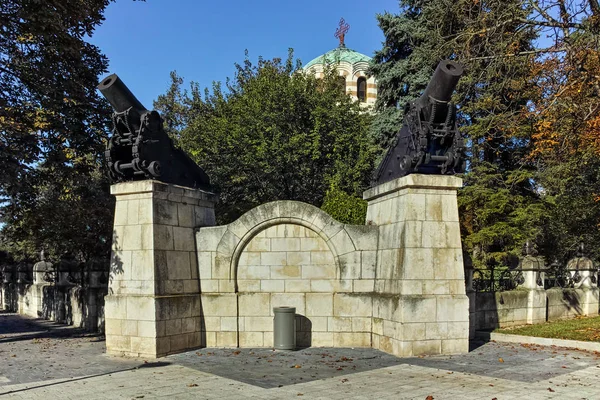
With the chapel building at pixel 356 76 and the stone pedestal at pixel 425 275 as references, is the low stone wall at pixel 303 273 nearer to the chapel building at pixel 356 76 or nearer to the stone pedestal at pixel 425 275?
the stone pedestal at pixel 425 275

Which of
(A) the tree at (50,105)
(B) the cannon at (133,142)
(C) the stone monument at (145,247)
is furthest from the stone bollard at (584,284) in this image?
(A) the tree at (50,105)

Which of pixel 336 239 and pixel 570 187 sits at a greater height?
pixel 570 187

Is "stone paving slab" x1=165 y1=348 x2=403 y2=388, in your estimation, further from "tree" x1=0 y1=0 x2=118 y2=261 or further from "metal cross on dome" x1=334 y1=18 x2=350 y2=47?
"metal cross on dome" x1=334 y1=18 x2=350 y2=47

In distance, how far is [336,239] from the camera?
11.7m

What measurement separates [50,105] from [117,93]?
456 centimetres

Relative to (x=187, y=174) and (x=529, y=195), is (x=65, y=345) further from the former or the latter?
(x=529, y=195)

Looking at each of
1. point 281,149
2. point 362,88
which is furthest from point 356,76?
point 281,149

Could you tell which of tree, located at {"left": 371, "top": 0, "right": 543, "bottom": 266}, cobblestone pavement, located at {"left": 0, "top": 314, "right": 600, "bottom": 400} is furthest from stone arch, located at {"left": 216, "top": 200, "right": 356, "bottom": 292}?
tree, located at {"left": 371, "top": 0, "right": 543, "bottom": 266}

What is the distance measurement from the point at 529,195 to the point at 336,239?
1730cm

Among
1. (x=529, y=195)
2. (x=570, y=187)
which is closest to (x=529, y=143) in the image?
(x=529, y=195)

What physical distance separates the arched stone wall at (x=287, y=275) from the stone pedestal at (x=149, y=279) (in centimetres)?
62

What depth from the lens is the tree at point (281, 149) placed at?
25.7 m

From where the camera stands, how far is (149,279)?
10.6 m

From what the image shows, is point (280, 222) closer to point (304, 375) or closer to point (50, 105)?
point (304, 375)
